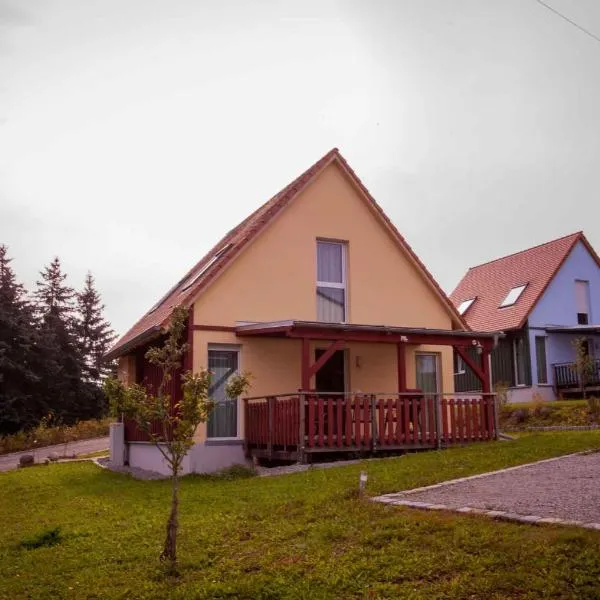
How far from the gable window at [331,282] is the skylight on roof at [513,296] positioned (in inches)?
601

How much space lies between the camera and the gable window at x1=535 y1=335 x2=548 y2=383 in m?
30.0

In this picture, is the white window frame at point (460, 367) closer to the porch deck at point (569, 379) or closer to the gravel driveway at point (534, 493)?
the porch deck at point (569, 379)

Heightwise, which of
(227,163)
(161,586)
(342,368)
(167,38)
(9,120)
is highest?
(167,38)

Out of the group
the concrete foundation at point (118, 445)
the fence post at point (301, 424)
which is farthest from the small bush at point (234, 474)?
the concrete foundation at point (118, 445)

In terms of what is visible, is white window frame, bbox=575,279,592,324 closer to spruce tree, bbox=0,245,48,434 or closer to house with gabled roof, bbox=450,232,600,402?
house with gabled roof, bbox=450,232,600,402

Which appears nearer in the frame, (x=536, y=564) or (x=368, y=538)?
(x=536, y=564)

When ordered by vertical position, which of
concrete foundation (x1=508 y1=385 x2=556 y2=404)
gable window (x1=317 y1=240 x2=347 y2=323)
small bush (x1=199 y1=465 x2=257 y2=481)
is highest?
gable window (x1=317 y1=240 x2=347 y2=323)

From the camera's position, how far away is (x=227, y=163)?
11914 millimetres

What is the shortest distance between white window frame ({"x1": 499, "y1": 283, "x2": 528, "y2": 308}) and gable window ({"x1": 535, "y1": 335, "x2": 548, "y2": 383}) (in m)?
Result: 2.07

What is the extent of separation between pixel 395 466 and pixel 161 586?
258 inches

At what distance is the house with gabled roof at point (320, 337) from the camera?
49.6 ft

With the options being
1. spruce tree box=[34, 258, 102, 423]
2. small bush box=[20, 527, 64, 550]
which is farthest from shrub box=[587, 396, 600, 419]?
spruce tree box=[34, 258, 102, 423]

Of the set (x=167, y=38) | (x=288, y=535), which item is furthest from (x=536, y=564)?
(x=167, y=38)

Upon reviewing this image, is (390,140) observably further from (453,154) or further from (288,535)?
(288,535)
